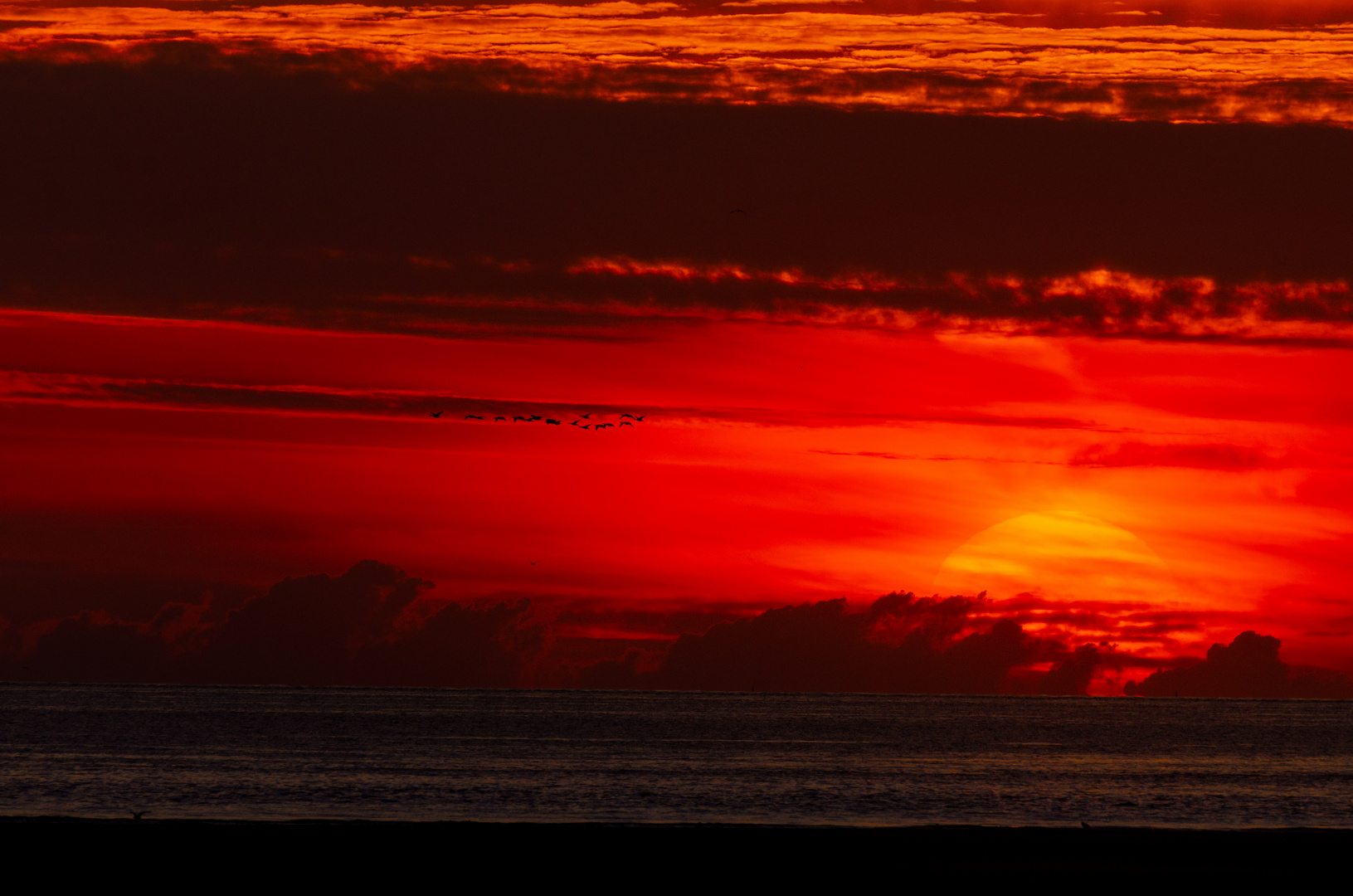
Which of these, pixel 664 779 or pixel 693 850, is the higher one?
pixel 693 850

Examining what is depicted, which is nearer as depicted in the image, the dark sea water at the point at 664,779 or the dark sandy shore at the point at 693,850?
the dark sandy shore at the point at 693,850

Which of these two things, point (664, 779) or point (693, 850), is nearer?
point (693, 850)

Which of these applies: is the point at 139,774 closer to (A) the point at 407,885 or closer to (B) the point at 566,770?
(B) the point at 566,770

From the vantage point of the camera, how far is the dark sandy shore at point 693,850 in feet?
126

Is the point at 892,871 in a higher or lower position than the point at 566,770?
higher

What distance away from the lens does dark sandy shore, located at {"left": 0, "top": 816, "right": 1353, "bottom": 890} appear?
38500 mm

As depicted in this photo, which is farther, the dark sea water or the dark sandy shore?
the dark sea water

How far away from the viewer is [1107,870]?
38.8m

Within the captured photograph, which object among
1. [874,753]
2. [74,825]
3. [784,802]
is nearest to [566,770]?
[784,802]

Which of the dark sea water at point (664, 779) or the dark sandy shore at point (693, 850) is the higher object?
the dark sandy shore at point (693, 850)

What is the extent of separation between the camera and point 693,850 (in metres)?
42.3

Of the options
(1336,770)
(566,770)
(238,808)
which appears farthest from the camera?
(1336,770)

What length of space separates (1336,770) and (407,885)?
94.3 meters

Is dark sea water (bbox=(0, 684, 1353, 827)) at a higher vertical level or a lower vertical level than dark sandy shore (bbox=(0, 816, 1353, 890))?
lower
